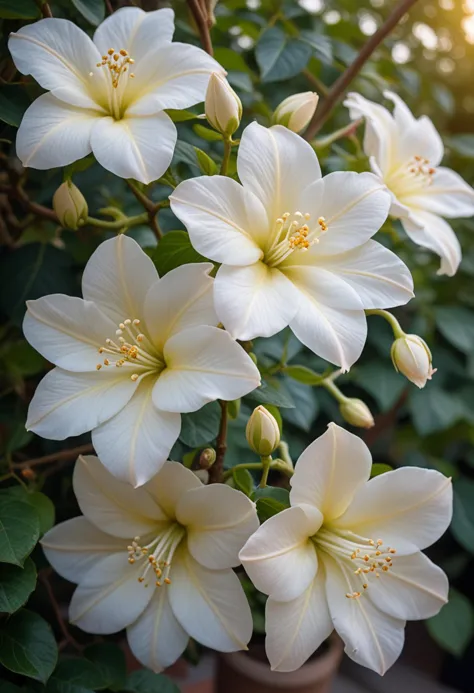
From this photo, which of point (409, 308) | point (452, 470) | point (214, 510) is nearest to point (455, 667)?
point (452, 470)

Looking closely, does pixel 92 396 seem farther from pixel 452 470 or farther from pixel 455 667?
pixel 455 667

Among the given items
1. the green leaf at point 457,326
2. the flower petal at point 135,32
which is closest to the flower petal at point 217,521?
the flower petal at point 135,32

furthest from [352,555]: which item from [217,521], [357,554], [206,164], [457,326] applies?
[457,326]

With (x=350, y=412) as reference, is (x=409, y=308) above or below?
below

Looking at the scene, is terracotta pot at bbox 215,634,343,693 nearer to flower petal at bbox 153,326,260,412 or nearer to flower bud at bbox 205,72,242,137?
flower petal at bbox 153,326,260,412

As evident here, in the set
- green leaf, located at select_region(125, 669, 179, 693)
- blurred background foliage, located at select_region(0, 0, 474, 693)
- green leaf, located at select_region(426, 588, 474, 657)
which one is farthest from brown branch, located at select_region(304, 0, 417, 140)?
green leaf, located at select_region(426, 588, 474, 657)

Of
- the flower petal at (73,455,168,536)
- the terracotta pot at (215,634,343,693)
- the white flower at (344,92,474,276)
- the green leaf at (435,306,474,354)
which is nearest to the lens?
the flower petal at (73,455,168,536)
